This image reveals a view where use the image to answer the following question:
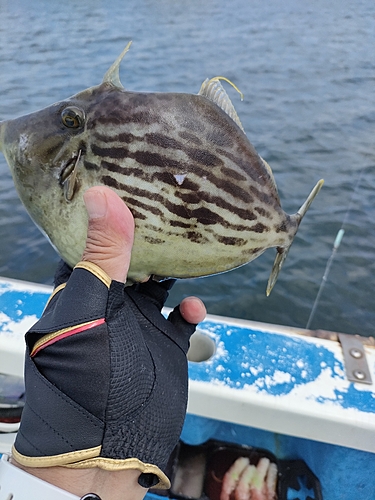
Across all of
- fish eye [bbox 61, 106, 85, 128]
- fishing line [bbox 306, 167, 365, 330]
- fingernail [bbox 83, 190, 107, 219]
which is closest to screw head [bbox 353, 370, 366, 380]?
fingernail [bbox 83, 190, 107, 219]

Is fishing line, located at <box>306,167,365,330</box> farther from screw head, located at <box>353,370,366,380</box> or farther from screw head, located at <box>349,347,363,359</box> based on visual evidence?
screw head, located at <box>353,370,366,380</box>

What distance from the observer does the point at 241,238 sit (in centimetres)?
154

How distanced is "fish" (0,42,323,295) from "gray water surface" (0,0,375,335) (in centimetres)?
379

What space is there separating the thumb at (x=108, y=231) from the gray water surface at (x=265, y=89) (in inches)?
155

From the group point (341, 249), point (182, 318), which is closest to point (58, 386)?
point (182, 318)

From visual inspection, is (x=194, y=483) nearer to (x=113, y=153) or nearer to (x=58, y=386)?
(x=58, y=386)

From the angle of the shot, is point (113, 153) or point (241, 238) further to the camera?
point (241, 238)

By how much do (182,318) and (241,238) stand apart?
0.57 metres

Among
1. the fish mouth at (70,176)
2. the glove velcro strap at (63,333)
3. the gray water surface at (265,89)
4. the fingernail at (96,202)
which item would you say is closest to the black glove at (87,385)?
the glove velcro strap at (63,333)

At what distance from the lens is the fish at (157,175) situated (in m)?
1.41

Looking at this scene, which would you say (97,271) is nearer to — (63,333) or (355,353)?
(63,333)

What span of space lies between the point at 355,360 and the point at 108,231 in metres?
1.80

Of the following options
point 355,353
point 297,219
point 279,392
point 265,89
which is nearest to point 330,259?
point 355,353

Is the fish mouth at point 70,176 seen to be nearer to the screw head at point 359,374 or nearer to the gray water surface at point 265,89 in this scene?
the screw head at point 359,374
